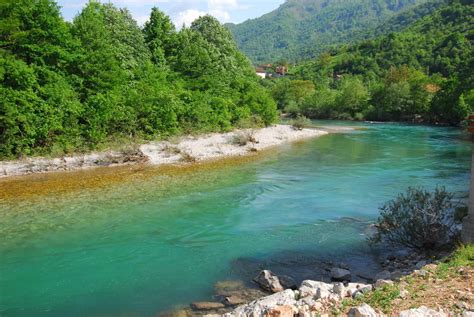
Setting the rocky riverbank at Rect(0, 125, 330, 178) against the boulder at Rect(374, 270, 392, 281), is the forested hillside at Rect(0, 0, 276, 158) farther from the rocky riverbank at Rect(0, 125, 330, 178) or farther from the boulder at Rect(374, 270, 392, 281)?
the boulder at Rect(374, 270, 392, 281)

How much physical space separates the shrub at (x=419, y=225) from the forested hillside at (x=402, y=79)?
47.0 meters

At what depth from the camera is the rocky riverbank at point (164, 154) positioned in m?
25.4

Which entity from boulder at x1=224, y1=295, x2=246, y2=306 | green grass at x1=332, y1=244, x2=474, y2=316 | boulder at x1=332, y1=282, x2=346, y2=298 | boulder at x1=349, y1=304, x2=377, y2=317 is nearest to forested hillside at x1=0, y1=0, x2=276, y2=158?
boulder at x1=224, y1=295, x2=246, y2=306

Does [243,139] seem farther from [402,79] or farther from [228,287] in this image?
[402,79]

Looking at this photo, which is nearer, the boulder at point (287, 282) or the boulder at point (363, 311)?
the boulder at point (363, 311)

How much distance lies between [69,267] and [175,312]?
409cm

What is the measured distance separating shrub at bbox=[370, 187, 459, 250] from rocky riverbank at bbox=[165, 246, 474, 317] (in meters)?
1.46

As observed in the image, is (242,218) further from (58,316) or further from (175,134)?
(175,134)

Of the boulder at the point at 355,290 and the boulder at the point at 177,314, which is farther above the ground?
the boulder at the point at 355,290

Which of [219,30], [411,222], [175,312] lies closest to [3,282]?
[175,312]

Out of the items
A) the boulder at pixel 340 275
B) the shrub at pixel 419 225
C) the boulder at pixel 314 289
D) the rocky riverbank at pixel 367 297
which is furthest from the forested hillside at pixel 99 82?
the boulder at pixel 314 289

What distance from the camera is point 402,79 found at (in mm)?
83500

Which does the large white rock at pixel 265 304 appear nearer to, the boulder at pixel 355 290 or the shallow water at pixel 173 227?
the boulder at pixel 355 290

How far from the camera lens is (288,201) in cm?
1852
